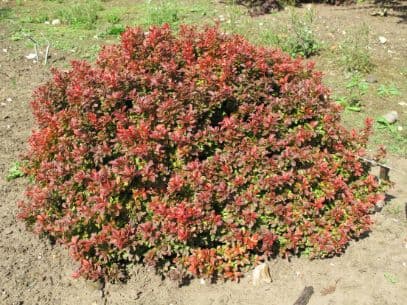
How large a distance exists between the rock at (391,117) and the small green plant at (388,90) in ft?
1.57

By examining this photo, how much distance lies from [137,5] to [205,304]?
6.58m

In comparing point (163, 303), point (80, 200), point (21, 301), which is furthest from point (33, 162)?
point (163, 303)

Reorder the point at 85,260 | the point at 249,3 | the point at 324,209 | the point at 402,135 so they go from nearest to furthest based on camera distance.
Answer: the point at 85,260, the point at 324,209, the point at 402,135, the point at 249,3

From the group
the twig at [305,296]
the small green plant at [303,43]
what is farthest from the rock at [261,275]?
the small green plant at [303,43]

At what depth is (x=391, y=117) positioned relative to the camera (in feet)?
17.7

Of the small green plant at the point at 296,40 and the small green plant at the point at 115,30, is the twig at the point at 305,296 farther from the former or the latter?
the small green plant at the point at 115,30

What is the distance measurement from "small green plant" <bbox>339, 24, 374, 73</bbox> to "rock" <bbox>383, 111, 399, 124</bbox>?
1.02 metres

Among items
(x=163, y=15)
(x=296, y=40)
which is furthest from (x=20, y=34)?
(x=296, y=40)

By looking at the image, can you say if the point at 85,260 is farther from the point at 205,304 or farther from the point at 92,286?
the point at 205,304

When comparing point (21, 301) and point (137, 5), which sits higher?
point (137, 5)

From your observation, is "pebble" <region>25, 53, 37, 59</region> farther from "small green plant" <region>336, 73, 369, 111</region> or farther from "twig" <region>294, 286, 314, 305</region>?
"twig" <region>294, 286, 314, 305</region>

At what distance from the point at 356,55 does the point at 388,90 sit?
71cm

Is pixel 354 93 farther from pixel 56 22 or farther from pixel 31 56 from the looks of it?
pixel 56 22

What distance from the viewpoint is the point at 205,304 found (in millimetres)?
3348
